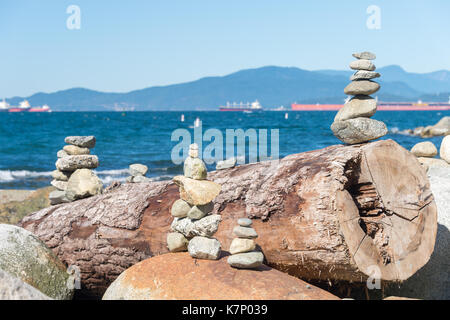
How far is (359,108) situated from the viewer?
5.14m

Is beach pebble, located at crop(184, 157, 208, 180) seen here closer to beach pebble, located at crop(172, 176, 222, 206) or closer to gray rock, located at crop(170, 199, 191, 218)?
beach pebble, located at crop(172, 176, 222, 206)

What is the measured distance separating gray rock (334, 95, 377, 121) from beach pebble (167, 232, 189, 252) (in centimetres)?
225

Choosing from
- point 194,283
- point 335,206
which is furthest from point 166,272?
point 335,206

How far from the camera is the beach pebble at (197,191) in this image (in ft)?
14.5

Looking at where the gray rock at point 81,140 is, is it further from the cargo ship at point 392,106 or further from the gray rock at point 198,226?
the cargo ship at point 392,106

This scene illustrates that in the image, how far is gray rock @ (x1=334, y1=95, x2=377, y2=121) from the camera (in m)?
5.11

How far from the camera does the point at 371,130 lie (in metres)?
4.94

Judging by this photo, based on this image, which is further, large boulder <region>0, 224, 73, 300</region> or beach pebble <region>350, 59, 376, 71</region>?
beach pebble <region>350, 59, 376, 71</region>

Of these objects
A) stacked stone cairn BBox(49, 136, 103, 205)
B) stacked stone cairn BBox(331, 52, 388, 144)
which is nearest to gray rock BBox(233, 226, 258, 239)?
stacked stone cairn BBox(331, 52, 388, 144)

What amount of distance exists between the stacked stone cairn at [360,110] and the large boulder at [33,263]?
3.46 metres

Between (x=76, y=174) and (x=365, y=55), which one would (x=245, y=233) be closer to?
(x=365, y=55)

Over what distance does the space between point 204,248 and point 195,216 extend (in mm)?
341
